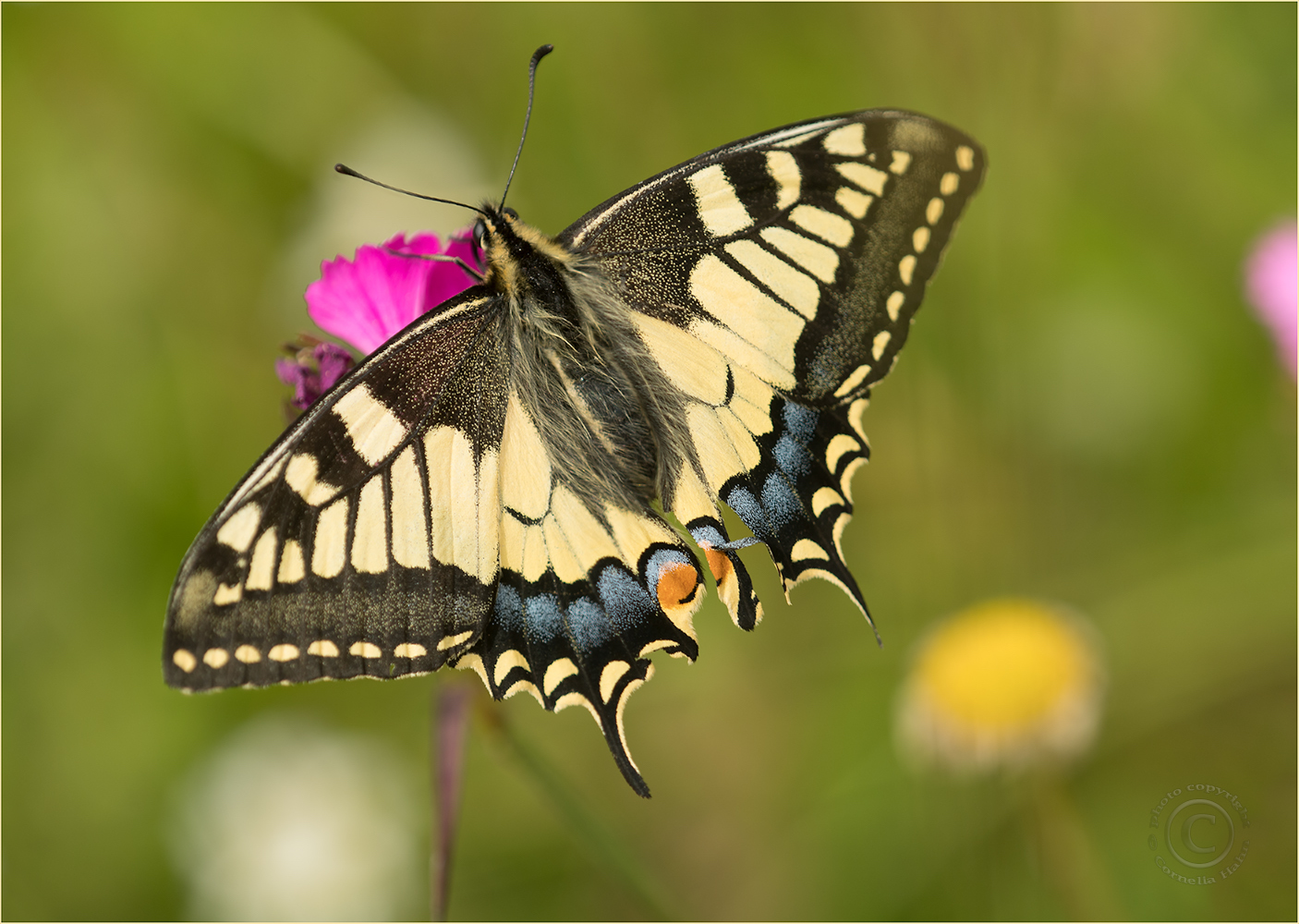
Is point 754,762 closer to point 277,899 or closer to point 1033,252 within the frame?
point 277,899

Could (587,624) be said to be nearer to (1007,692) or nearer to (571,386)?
(571,386)

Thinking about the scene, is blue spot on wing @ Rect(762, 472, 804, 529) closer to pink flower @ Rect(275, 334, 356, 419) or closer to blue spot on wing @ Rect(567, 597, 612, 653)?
blue spot on wing @ Rect(567, 597, 612, 653)

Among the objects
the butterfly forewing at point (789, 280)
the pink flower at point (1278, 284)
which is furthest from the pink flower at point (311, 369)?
the pink flower at point (1278, 284)

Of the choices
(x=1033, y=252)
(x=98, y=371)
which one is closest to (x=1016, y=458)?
(x=1033, y=252)

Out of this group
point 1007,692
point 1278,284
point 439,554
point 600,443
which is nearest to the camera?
point 439,554

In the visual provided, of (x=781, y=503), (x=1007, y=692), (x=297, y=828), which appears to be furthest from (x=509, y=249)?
(x=297, y=828)

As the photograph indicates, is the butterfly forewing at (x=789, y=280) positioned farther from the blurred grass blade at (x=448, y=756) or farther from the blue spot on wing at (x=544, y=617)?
the blurred grass blade at (x=448, y=756)
